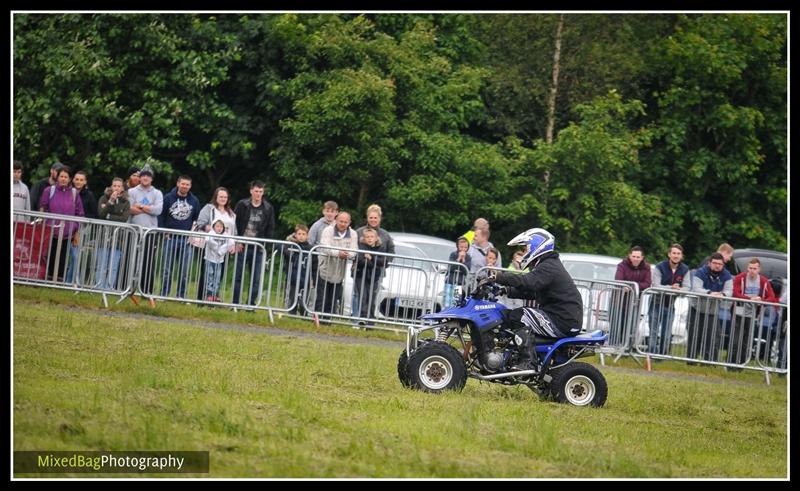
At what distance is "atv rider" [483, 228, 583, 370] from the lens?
1349cm

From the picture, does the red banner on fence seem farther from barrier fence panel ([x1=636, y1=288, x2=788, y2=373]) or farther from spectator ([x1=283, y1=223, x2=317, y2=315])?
barrier fence panel ([x1=636, y1=288, x2=788, y2=373])

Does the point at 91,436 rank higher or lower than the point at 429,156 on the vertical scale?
lower

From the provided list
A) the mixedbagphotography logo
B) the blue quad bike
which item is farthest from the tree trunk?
the mixedbagphotography logo

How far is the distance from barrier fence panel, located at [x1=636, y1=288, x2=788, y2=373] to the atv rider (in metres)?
6.64

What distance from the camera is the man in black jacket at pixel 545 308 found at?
13.5 metres

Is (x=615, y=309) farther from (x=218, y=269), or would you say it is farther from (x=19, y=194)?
Result: (x=19, y=194)

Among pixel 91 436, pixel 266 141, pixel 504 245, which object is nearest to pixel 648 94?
pixel 504 245

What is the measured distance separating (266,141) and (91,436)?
25620mm

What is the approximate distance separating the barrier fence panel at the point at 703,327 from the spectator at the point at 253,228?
5.71 meters

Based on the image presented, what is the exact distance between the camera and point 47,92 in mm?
30781

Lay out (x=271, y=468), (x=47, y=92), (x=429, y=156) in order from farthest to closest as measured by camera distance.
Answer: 1. (x=429, y=156)
2. (x=47, y=92)
3. (x=271, y=468)

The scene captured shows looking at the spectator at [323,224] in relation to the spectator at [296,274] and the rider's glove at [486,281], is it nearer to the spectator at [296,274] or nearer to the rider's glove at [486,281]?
the spectator at [296,274]
